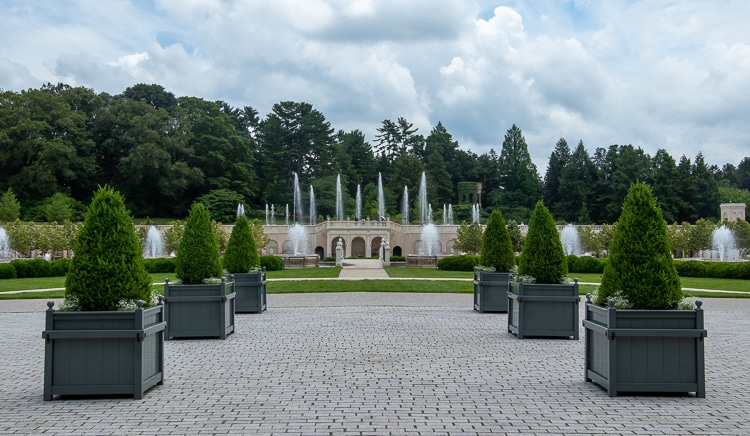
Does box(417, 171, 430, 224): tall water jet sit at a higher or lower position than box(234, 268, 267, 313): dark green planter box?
higher

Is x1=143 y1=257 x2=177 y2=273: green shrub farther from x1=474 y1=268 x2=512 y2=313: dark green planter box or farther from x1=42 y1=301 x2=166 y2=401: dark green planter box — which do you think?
x1=42 y1=301 x2=166 y2=401: dark green planter box

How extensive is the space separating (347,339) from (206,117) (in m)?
74.6

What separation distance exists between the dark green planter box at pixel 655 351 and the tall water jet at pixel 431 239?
64.0 metres

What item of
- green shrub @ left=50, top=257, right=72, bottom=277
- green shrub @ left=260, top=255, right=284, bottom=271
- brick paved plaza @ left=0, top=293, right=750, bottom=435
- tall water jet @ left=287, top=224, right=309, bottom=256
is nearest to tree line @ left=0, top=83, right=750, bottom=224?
tall water jet @ left=287, top=224, right=309, bottom=256

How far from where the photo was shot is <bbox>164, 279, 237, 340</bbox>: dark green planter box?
12.7 m

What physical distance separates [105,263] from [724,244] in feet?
178

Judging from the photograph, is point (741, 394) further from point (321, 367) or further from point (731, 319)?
point (731, 319)

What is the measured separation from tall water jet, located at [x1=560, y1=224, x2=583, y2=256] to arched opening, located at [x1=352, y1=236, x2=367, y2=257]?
21884 mm

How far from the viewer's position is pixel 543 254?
13.0 metres

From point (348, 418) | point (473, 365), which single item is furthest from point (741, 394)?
point (348, 418)

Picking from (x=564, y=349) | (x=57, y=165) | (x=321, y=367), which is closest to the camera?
(x=321, y=367)

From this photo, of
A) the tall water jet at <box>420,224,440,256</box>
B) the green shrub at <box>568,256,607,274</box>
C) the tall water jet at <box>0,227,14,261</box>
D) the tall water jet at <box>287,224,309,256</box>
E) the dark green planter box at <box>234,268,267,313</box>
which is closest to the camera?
the dark green planter box at <box>234,268,267,313</box>

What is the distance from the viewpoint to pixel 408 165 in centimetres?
9138

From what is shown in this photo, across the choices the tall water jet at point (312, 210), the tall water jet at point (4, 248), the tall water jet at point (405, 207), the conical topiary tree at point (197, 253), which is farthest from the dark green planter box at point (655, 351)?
the tall water jet at point (405, 207)
